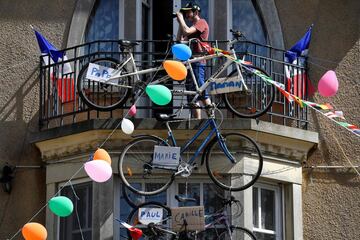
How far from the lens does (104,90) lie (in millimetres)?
24891

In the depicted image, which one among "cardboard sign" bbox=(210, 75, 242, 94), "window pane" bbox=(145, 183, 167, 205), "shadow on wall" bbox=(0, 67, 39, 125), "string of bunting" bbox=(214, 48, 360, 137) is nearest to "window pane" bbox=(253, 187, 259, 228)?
A: "window pane" bbox=(145, 183, 167, 205)

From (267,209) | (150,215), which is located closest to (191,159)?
(150,215)

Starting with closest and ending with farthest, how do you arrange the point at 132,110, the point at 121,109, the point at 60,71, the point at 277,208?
the point at 132,110, the point at 277,208, the point at 121,109, the point at 60,71

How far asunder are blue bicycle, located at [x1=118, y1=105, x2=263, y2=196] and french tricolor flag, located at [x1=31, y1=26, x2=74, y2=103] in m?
1.45

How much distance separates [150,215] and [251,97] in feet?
7.13

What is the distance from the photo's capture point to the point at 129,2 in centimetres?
2598

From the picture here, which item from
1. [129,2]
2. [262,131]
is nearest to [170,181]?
[262,131]

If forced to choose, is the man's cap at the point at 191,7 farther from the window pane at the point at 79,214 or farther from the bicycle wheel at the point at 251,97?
the window pane at the point at 79,214

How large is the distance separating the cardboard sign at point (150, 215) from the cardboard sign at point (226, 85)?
176cm

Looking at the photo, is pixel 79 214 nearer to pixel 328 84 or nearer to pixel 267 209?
pixel 267 209

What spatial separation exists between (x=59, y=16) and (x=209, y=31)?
2122mm

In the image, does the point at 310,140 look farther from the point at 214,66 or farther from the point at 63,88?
the point at 63,88

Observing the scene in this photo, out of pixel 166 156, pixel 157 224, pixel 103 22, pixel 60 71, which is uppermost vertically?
pixel 103 22

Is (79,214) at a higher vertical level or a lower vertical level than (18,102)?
lower
